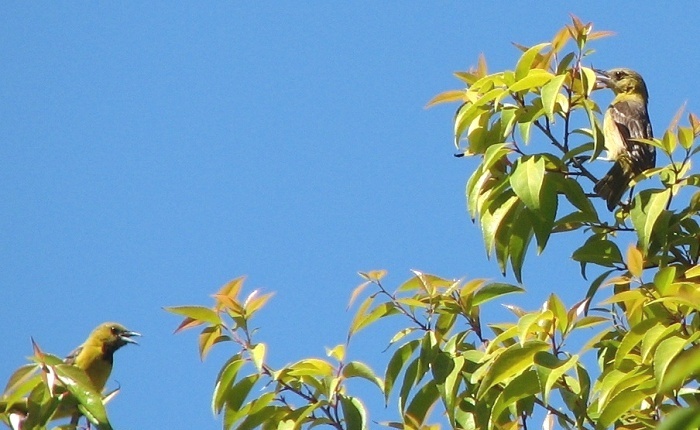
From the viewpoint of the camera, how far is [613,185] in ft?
15.0

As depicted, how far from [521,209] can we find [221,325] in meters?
1.13

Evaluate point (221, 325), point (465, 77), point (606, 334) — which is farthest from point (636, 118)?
point (221, 325)

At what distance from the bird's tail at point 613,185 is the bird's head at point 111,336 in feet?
13.3

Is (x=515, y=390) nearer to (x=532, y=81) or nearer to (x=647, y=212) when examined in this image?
(x=647, y=212)

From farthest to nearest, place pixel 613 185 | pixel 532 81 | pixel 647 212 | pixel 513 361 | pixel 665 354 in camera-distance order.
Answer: pixel 613 185, pixel 532 81, pixel 647 212, pixel 513 361, pixel 665 354

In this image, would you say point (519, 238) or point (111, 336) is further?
point (111, 336)

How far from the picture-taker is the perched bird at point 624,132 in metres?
4.54

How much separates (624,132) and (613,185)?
1172 mm

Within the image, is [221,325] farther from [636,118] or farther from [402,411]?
[636,118]

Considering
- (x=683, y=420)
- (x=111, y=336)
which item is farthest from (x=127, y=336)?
(x=683, y=420)

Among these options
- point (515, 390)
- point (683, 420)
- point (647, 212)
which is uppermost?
point (647, 212)

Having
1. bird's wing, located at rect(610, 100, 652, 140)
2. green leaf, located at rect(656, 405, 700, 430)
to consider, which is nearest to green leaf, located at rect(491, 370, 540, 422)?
green leaf, located at rect(656, 405, 700, 430)

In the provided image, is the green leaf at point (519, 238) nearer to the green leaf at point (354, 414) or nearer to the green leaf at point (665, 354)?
the green leaf at point (354, 414)

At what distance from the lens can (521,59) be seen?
11.3ft
